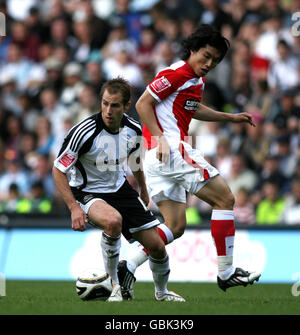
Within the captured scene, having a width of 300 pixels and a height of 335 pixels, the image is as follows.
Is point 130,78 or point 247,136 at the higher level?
point 130,78

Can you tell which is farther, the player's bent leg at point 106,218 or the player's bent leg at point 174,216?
the player's bent leg at point 174,216

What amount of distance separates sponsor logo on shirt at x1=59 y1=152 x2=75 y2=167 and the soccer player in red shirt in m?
0.89

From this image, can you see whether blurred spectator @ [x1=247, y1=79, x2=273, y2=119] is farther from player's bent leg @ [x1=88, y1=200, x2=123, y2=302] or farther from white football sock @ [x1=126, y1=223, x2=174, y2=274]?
player's bent leg @ [x1=88, y1=200, x2=123, y2=302]

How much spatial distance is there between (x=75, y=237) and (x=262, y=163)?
3312 mm

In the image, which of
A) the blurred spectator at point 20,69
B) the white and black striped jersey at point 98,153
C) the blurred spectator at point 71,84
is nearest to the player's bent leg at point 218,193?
the white and black striped jersey at point 98,153

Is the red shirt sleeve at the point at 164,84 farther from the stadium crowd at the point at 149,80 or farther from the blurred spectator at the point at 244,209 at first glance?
the blurred spectator at the point at 244,209

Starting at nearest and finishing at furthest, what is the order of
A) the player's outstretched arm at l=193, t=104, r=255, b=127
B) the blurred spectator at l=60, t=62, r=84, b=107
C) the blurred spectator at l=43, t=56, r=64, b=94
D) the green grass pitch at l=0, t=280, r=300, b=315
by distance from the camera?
1. the green grass pitch at l=0, t=280, r=300, b=315
2. the player's outstretched arm at l=193, t=104, r=255, b=127
3. the blurred spectator at l=60, t=62, r=84, b=107
4. the blurred spectator at l=43, t=56, r=64, b=94

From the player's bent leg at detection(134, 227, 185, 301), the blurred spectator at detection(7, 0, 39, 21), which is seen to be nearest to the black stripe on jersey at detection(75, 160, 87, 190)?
the player's bent leg at detection(134, 227, 185, 301)

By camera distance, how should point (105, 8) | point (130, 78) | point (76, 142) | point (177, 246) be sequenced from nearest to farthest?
point (76, 142) < point (177, 246) < point (130, 78) < point (105, 8)

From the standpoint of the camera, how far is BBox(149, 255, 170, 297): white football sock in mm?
7215

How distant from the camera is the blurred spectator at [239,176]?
40.3 ft
